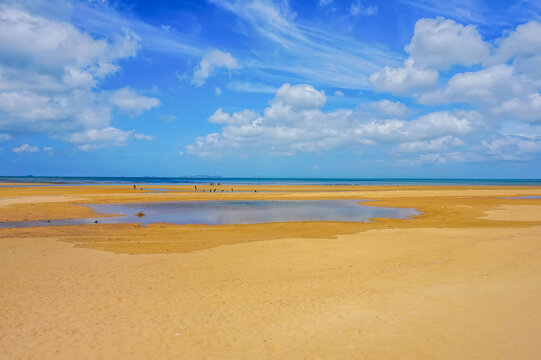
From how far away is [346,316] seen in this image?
28.7ft

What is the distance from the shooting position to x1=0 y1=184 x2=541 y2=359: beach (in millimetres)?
7250

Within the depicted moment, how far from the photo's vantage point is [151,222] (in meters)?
27.1

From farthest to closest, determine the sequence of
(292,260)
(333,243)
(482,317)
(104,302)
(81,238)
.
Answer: (81,238) → (333,243) → (292,260) → (104,302) → (482,317)

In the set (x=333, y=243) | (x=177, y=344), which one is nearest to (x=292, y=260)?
(x=333, y=243)

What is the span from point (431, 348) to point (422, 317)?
1599 mm

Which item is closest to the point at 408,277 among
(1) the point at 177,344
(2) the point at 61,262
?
(1) the point at 177,344

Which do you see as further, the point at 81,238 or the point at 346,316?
the point at 81,238

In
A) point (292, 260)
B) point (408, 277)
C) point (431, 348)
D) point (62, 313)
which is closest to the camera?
point (431, 348)

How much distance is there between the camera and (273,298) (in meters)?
10.2

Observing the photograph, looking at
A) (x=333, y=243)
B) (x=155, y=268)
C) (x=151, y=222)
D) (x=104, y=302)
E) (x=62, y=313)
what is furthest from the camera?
(x=151, y=222)

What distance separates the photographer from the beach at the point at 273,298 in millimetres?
7250

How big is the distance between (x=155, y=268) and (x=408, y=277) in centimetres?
900

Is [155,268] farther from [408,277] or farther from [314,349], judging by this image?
[408,277]

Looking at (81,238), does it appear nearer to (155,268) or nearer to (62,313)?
(155,268)
